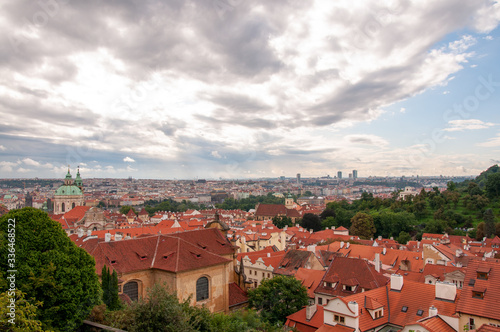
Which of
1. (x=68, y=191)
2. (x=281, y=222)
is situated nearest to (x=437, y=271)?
(x=281, y=222)

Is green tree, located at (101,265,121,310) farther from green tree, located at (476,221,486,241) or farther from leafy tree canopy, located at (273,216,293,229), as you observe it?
green tree, located at (476,221,486,241)

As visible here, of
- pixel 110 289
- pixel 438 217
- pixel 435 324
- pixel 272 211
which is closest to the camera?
pixel 435 324

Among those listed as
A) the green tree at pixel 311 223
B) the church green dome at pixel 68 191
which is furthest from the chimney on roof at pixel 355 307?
the church green dome at pixel 68 191

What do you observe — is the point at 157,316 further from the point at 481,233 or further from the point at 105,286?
the point at 481,233

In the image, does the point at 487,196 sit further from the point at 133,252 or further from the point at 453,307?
the point at 133,252

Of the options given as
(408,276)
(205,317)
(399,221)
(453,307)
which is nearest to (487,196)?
(399,221)

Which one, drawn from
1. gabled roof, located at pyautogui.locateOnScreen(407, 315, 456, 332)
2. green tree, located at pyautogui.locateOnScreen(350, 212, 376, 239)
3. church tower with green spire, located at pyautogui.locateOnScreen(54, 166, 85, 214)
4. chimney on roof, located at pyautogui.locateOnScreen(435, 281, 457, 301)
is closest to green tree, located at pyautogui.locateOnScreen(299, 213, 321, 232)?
green tree, located at pyautogui.locateOnScreen(350, 212, 376, 239)
